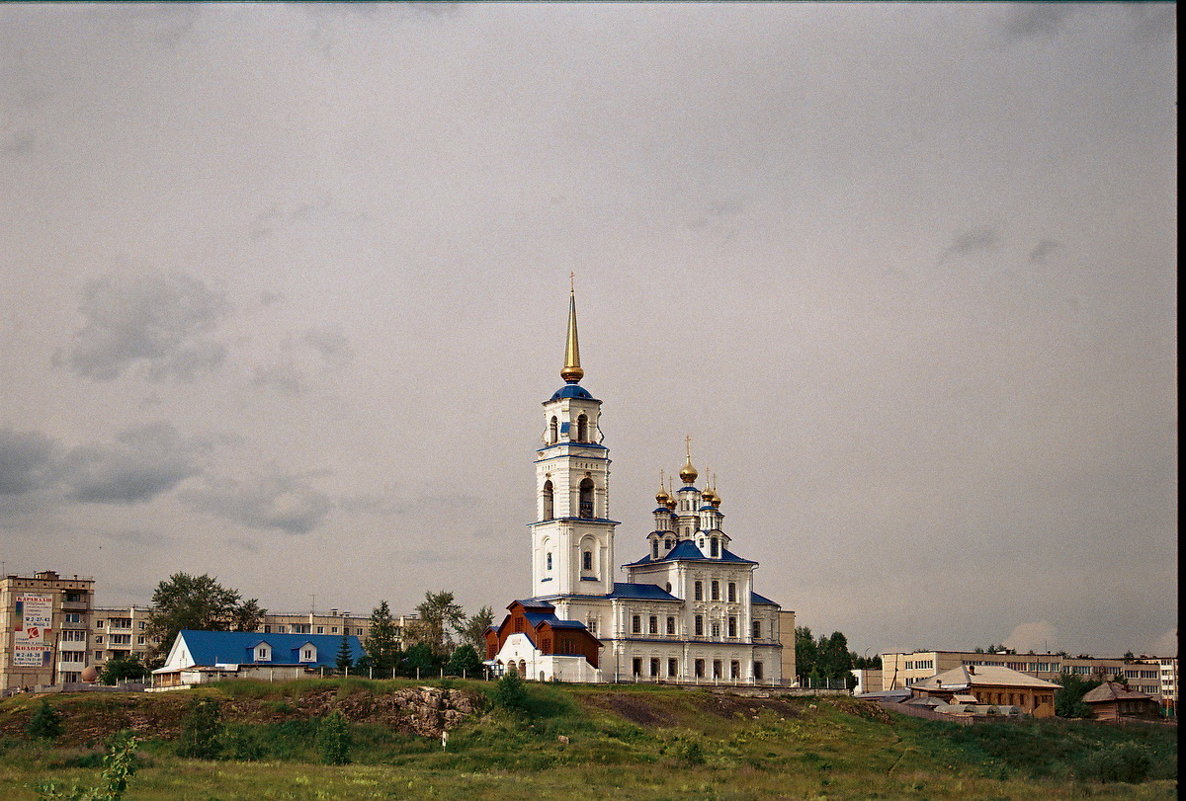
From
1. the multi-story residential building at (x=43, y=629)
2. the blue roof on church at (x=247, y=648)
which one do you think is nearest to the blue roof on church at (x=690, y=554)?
the blue roof on church at (x=247, y=648)

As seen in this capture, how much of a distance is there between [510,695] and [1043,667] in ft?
297

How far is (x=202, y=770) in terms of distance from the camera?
56531mm

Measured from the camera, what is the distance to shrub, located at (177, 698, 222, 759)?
6275cm

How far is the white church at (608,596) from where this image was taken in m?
94.8

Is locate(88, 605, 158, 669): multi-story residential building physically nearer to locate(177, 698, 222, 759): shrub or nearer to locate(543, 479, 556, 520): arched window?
locate(543, 479, 556, 520): arched window

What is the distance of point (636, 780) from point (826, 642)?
85.2 m

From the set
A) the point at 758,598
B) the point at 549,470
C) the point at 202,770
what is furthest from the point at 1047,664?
the point at 202,770

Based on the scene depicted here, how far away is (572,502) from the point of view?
97875mm

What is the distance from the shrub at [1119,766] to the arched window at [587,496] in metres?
39.8

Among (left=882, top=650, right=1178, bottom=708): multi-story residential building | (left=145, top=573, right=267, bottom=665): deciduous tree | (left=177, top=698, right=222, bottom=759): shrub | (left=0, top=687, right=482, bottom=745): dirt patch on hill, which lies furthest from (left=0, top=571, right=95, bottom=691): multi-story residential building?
(left=882, top=650, right=1178, bottom=708): multi-story residential building

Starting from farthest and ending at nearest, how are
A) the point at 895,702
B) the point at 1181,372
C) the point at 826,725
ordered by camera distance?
the point at 895,702
the point at 826,725
the point at 1181,372

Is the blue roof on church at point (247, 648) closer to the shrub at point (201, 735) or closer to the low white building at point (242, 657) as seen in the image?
the low white building at point (242, 657)

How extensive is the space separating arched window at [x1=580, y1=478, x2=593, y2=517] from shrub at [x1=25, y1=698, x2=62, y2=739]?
39952mm

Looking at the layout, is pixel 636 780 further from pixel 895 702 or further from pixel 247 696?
pixel 895 702
